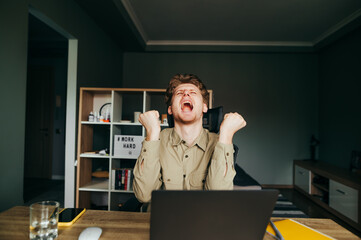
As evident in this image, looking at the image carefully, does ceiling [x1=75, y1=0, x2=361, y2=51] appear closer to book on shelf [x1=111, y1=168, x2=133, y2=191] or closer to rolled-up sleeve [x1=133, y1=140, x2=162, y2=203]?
book on shelf [x1=111, y1=168, x2=133, y2=191]

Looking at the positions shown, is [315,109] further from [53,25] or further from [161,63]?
[53,25]

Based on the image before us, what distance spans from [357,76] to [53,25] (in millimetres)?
4052

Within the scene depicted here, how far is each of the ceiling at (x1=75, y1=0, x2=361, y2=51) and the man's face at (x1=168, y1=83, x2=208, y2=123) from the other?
6.98 feet

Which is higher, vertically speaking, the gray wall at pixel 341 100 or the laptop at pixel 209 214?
the gray wall at pixel 341 100

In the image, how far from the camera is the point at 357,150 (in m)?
3.44

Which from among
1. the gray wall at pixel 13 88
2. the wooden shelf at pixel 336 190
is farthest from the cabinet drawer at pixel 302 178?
the gray wall at pixel 13 88

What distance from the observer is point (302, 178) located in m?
4.14

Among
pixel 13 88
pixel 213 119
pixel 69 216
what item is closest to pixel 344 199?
pixel 213 119

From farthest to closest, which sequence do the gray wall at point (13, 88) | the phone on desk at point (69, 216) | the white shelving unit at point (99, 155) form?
the white shelving unit at point (99, 155) → the gray wall at point (13, 88) → the phone on desk at point (69, 216)

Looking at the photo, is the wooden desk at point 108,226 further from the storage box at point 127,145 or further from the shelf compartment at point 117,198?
the shelf compartment at point 117,198

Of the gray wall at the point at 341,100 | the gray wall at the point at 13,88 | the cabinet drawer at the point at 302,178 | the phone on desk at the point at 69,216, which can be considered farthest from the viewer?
the cabinet drawer at the point at 302,178

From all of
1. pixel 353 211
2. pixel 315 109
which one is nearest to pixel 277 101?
pixel 315 109

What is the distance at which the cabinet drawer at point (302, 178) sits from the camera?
3.93 metres

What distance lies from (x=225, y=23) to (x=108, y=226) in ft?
11.5
